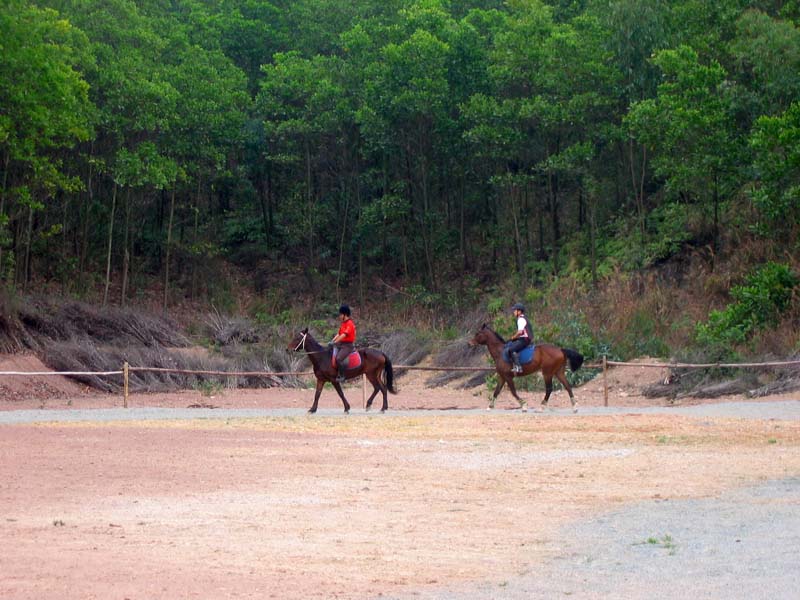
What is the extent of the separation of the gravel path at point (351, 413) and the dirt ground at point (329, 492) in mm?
1311

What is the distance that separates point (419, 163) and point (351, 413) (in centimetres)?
2903

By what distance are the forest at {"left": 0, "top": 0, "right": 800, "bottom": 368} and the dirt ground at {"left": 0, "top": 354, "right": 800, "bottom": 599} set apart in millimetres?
13668

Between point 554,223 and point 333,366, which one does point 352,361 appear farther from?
point 554,223

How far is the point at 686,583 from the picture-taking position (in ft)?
28.7

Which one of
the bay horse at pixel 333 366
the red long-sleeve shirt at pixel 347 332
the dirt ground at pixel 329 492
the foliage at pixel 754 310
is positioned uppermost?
the foliage at pixel 754 310

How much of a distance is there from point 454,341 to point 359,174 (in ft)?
54.9

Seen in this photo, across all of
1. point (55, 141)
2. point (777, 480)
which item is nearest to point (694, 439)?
point (777, 480)

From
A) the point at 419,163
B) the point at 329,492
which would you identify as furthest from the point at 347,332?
the point at 419,163

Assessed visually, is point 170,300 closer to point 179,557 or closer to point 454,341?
point 454,341

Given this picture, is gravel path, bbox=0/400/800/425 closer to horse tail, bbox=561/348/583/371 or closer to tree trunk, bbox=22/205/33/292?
horse tail, bbox=561/348/583/371

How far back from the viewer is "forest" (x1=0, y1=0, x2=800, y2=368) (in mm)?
37031

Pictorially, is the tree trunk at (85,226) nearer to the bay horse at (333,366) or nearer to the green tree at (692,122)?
the green tree at (692,122)

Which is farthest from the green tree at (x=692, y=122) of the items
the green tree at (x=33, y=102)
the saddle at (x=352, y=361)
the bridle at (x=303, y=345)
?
the green tree at (x=33, y=102)

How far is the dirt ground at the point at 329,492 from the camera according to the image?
902cm
